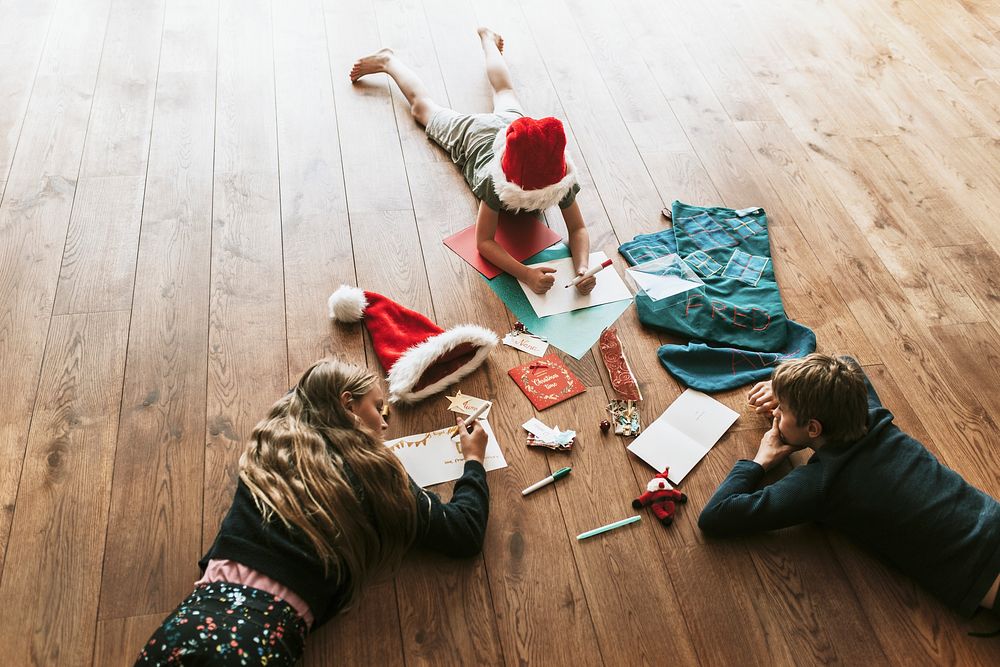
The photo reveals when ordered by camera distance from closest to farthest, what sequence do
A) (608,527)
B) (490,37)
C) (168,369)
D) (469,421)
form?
(608,527)
(469,421)
(168,369)
(490,37)

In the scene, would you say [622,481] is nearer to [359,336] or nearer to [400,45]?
[359,336]

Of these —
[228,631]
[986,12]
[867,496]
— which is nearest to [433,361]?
[228,631]

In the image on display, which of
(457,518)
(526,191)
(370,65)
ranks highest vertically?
(526,191)

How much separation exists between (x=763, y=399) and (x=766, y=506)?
0.31 meters

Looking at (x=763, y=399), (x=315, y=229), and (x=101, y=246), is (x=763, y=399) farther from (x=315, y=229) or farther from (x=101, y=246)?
(x=101, y=246)

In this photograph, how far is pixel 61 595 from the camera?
1563 millimetres

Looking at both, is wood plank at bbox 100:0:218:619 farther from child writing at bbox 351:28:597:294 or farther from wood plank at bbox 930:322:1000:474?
wood plank at bbox 930:322:1000:474

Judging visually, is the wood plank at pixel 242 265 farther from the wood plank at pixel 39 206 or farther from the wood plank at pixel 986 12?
the wood plank at pixel 986 12

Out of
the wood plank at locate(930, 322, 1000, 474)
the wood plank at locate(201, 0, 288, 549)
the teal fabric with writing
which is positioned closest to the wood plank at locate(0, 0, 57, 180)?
the wood plank at locate(201, 0, 288, 549)

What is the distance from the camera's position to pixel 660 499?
1.76m

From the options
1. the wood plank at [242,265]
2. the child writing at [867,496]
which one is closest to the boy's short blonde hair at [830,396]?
the child writing at [867,496]

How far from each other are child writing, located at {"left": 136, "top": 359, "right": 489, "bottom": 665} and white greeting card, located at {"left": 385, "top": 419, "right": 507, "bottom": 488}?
19cm

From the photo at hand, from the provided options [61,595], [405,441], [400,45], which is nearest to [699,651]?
[405,441]

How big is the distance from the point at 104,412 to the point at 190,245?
1.91 feet
